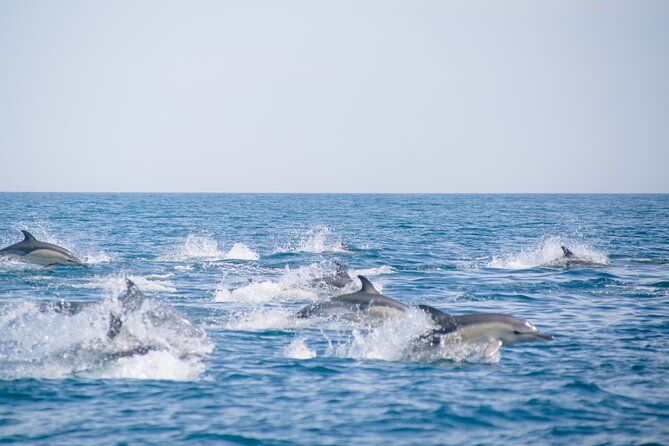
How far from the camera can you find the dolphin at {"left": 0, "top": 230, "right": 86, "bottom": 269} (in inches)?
925

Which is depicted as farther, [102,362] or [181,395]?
[102,362]

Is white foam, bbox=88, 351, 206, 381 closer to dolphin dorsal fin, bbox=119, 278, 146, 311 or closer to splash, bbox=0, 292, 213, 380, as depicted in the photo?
splash, bbox=0, 292, 213, 380

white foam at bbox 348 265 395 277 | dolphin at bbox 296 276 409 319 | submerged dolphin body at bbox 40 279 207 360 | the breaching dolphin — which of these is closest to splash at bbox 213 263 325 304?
dolphin at bbox 296 276 409 319

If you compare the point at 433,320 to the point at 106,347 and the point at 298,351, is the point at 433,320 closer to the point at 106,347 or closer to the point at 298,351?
the point at 298,351

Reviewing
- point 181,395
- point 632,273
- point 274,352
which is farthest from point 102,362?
point 632,273

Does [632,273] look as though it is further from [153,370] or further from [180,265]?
[153,370]

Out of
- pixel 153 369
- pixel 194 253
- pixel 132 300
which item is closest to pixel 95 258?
pixel 194 253

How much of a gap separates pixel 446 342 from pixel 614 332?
4412 millimetres

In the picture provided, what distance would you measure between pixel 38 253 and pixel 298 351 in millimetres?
14654

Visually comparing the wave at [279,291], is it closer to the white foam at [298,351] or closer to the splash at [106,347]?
the white foam at [298,351]

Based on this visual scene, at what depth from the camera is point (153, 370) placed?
35.0 feet

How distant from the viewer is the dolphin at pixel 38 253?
23.5 m

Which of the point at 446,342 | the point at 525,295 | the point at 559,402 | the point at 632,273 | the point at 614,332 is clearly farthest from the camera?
the point at 632,273

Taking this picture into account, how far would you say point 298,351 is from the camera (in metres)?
12.2
